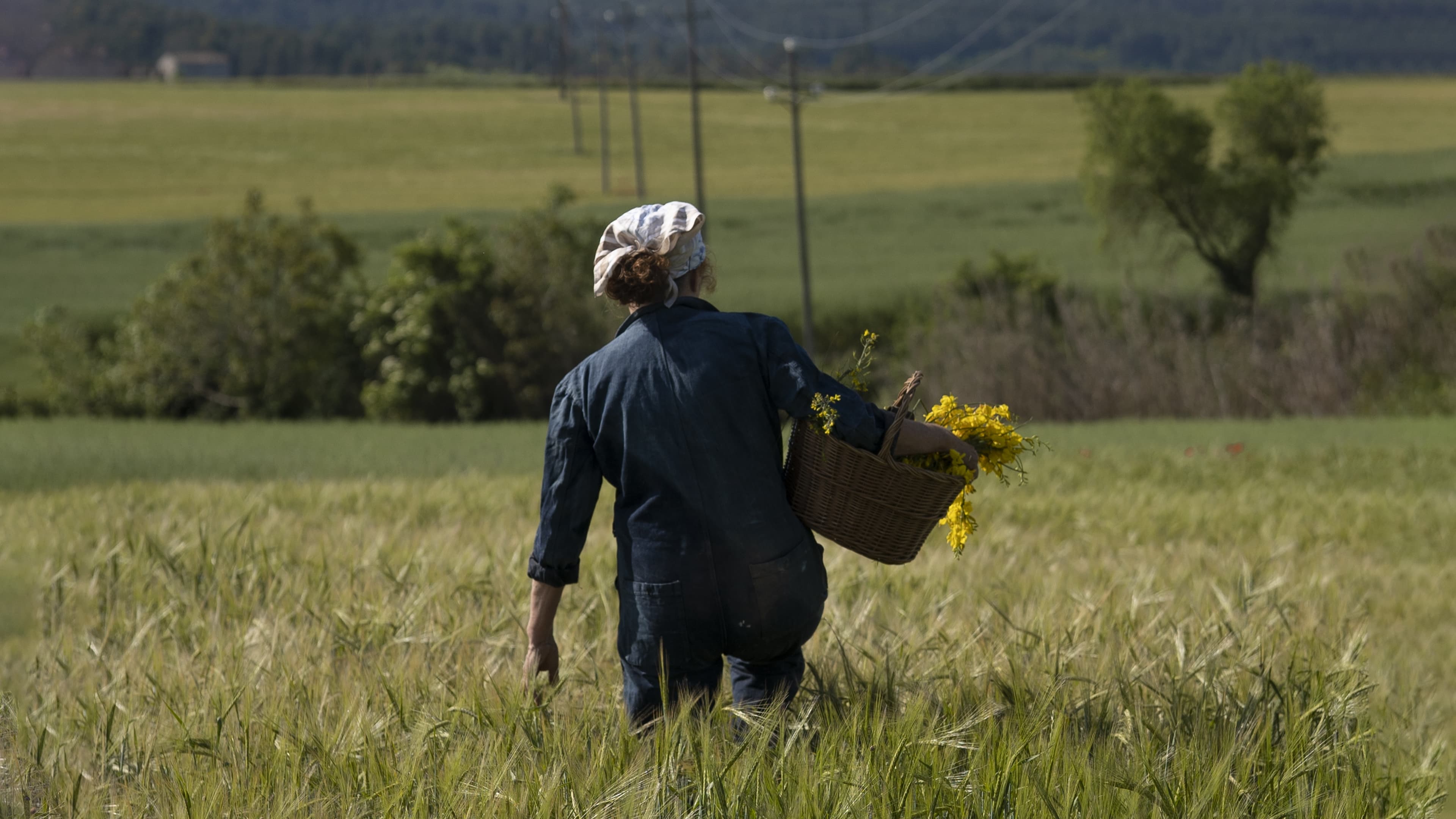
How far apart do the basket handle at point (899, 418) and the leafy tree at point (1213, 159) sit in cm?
3943

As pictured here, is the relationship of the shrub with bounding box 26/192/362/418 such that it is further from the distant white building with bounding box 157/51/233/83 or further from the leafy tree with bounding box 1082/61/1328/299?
the distant white building with bounding box 157/51/233/83

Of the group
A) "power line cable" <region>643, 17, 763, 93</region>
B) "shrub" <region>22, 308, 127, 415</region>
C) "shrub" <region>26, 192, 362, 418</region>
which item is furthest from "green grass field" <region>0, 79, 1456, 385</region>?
"power line cable" <region>643, 17, 763, 93</region>

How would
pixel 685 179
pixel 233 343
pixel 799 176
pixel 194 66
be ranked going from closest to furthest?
pixel 233 343
pixel 799 176
pixel 685 179
pixel 194 66

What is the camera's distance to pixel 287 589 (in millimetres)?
6133

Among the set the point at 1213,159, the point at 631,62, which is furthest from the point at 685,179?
the point at 1213,159

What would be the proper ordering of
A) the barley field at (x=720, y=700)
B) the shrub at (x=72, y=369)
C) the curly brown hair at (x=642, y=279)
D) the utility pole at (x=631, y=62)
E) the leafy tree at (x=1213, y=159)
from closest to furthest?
1. the barley field at (x=720, y=700)
2. the curly brown hair at (x=642, y=279)
3. the shrub at (x=72, y=369)
4. the leafy tree at (x=1213, y=159)
5. the utility pole at (x=631, y=62)

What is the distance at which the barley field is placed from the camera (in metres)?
3.31

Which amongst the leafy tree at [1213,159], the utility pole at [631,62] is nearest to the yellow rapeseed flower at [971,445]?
the leafy tree at [1213,159]

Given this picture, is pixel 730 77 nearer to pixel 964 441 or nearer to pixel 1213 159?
pixel 1213 159

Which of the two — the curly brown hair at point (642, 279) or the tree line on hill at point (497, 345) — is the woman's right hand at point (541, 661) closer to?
the curly brown hair at point (642, 279)

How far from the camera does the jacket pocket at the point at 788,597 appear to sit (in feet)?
12.3

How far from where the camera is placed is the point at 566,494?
12.7 ft

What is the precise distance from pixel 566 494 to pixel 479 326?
2508 centimetres

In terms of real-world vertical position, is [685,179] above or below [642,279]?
above
